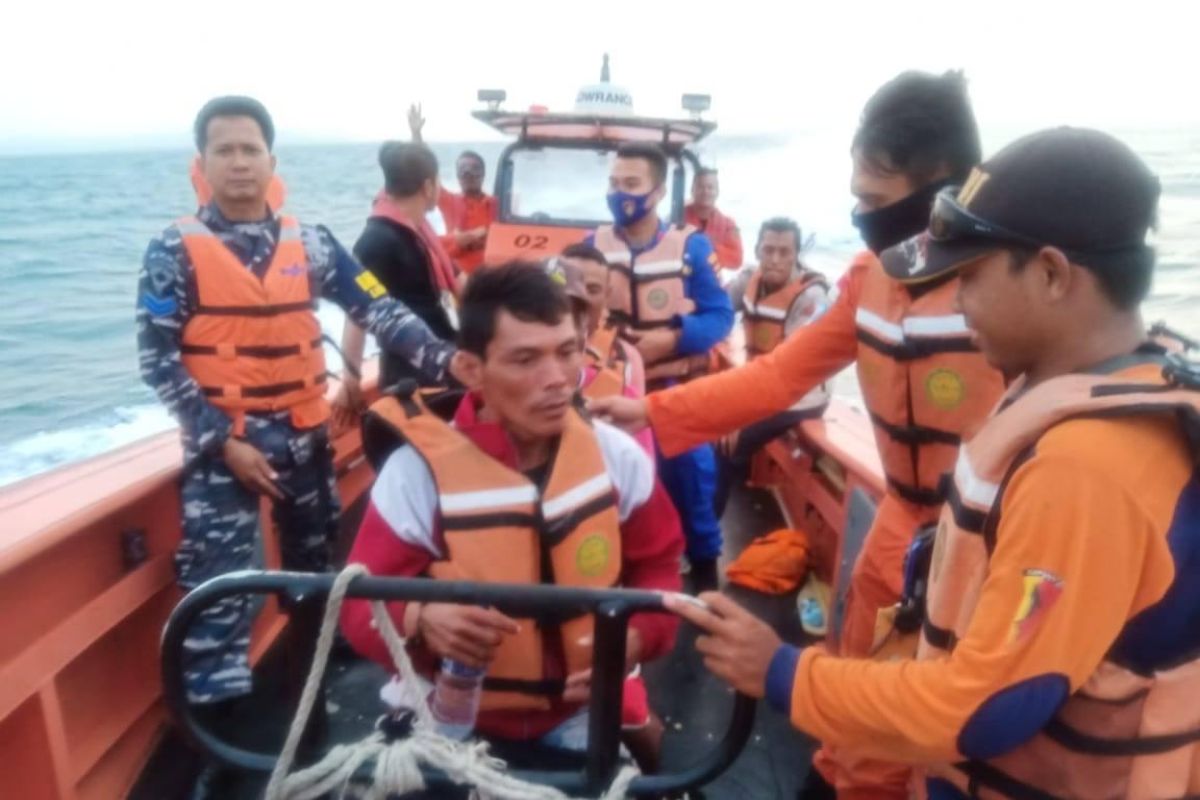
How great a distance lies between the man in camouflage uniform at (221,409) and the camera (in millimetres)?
2459

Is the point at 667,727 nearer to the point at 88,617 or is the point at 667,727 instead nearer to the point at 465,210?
the point at 88,617

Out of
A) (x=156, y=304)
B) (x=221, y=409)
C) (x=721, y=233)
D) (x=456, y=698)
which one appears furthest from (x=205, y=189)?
(x=721, y=233)

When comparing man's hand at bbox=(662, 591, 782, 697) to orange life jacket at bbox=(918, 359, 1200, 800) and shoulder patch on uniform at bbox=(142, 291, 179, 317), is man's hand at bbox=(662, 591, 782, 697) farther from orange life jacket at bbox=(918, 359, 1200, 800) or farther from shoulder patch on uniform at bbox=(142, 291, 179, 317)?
shoulder patch on uniform at bbox=(142, 291, 179, 317)

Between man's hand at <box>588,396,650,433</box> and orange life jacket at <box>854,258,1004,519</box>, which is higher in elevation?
orange life jacket at <box>854,258,1004,519</box>

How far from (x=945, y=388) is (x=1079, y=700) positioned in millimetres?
934

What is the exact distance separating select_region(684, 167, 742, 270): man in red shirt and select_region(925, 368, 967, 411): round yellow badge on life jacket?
4985 mm

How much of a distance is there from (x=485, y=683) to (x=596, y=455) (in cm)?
45

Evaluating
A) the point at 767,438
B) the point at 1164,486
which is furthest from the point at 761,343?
the point at 1164,486

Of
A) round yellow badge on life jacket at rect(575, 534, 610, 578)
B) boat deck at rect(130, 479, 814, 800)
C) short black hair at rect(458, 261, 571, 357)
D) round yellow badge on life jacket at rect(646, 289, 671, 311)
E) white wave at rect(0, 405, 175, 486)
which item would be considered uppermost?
short black hair at rect(458, 261, 571, 357)

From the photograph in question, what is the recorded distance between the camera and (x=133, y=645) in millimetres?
2648

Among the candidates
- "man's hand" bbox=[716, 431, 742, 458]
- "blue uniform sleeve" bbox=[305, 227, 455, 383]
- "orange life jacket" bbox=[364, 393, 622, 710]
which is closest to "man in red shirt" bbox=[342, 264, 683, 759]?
"orange life jacket" bbox=[364, 393, 622, 710]

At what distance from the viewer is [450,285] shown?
12.9 ft

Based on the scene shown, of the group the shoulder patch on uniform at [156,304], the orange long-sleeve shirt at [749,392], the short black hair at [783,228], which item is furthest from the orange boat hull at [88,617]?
the short black hair at [783,228]

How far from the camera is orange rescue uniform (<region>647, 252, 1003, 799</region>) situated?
79.3 inches
